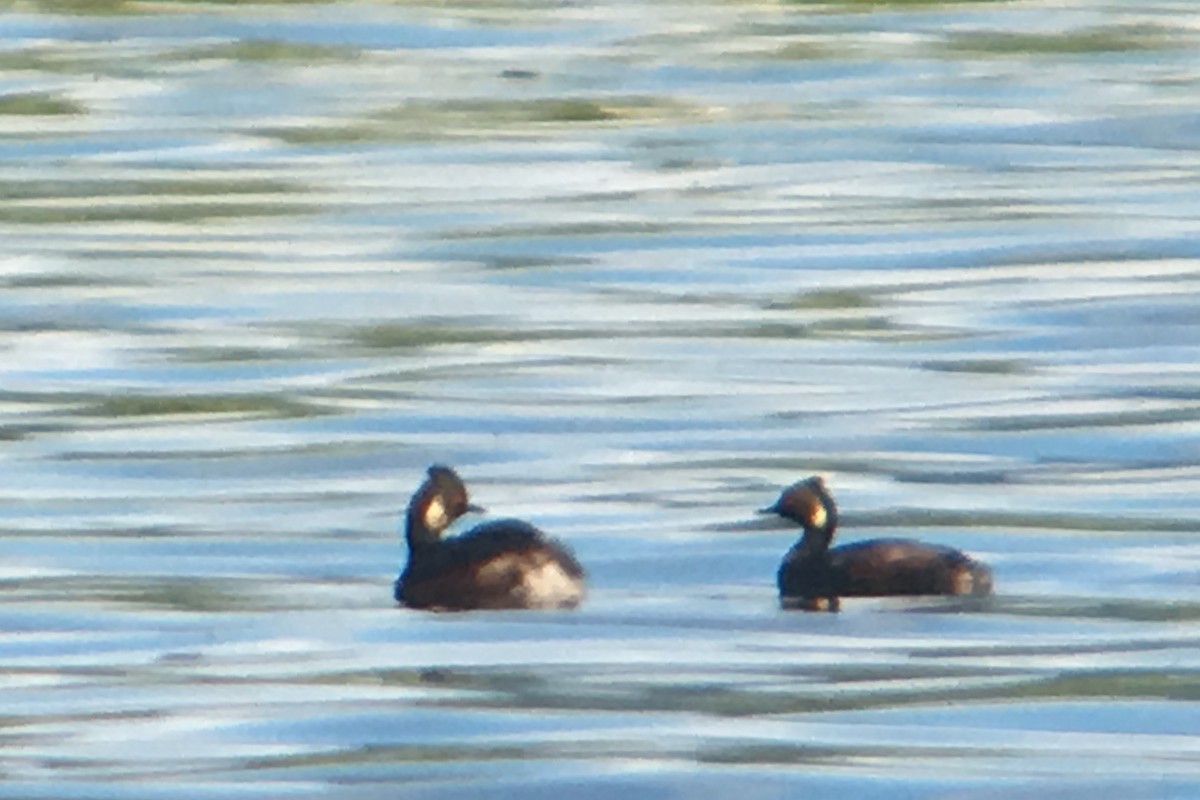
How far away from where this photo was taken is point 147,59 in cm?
3338

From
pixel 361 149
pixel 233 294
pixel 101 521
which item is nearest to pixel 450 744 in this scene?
pixel 101 521

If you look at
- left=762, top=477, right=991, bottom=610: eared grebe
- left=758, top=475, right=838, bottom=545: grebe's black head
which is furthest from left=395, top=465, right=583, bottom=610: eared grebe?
left=758, top=475, right=838, bottom=545: grebe's black head

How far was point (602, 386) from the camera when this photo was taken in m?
18.8

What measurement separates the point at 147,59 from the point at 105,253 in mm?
9832

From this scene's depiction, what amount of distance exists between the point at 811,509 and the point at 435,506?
1.22 m

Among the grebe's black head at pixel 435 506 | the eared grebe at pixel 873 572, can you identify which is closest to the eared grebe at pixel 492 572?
the grebe's black head at pixel 435 506

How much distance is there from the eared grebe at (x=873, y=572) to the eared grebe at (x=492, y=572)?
2.30ft

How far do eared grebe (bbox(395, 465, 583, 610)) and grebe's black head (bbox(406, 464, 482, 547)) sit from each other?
0.07 m

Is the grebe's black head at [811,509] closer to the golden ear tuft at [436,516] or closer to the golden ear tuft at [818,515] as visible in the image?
→ the golden ear tuft at [818,515]

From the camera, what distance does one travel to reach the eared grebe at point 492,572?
13.4 m

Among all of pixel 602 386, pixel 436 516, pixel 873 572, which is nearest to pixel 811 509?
pixel 873 572

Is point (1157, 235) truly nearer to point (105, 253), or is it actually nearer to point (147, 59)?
point (105, 253)

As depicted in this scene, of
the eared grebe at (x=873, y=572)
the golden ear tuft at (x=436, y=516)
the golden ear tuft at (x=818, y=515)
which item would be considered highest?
the golden ear tuft at (x=436, y=516)

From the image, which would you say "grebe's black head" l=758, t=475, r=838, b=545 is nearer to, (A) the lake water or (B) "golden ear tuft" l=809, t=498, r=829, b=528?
(B) "golden ear tuft" l=809, t=498, r=829, b=528
